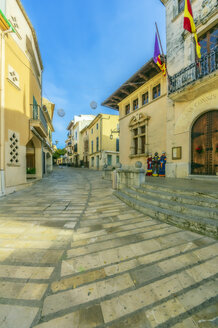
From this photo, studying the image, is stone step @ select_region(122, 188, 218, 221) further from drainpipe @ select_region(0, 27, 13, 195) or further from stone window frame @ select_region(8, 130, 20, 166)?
stone window frame @ select_region(8, 130, 20, 166)

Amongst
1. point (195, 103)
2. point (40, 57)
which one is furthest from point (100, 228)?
point (40, 57)

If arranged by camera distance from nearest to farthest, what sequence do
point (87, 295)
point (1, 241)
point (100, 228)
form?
point (87, 295), point (1, 241), point (100, 228)

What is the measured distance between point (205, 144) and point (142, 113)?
6672mm

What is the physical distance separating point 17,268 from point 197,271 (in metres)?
2.20

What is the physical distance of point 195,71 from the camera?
22.9 ft

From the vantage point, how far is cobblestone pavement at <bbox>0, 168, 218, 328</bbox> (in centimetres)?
119

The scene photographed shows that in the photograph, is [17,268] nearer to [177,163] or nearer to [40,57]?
[177,163]

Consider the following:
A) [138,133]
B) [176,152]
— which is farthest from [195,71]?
[138,133]

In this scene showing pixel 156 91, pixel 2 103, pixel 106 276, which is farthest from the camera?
pixel 156 91

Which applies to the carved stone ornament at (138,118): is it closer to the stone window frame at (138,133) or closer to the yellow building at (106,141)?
the stone window frame at (138,133)

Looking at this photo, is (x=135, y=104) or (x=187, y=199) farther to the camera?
(x=135, y=104)

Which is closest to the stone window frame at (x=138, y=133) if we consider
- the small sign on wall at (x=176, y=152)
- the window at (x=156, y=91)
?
the window at (x=156, y=91)

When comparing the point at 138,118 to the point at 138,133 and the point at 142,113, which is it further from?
the point at 138,133

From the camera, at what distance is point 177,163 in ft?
26.5
